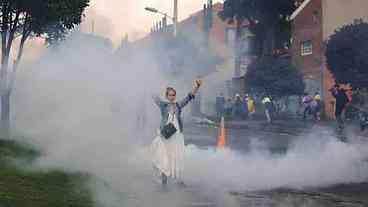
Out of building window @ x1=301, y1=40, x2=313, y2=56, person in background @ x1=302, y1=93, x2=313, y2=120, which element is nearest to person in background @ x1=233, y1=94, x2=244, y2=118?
person in background @ x1=302, y1=93, x2=313, y2=120

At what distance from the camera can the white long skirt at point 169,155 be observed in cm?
972

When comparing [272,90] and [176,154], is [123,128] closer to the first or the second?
[176,154]

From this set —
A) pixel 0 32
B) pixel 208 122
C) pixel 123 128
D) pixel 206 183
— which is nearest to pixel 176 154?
pixel 206 183

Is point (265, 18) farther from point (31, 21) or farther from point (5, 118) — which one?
point (5, 118)

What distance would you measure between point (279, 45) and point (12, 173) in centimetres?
4041

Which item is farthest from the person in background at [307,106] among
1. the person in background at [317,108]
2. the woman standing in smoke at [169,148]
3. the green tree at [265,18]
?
the woman standing in smoke at [169,148]

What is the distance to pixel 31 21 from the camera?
1680 centimetres

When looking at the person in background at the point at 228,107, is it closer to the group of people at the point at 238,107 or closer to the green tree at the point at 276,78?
the group of people at the point at 238,107

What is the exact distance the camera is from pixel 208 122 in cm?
3177

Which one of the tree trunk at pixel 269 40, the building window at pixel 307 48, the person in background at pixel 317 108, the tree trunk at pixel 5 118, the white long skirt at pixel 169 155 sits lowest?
the white long skirt at pixel 169 155

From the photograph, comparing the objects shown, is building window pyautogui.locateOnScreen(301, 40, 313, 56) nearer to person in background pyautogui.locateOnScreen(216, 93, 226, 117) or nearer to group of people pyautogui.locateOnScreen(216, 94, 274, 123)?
group of people pyautogui.locateOnScreen(216, 94, 274, 123)

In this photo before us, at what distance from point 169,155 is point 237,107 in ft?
92.9

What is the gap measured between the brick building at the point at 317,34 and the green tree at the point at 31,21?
70.8ft

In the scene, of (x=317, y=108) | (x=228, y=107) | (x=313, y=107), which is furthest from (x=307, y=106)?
(x=228, y=107)
